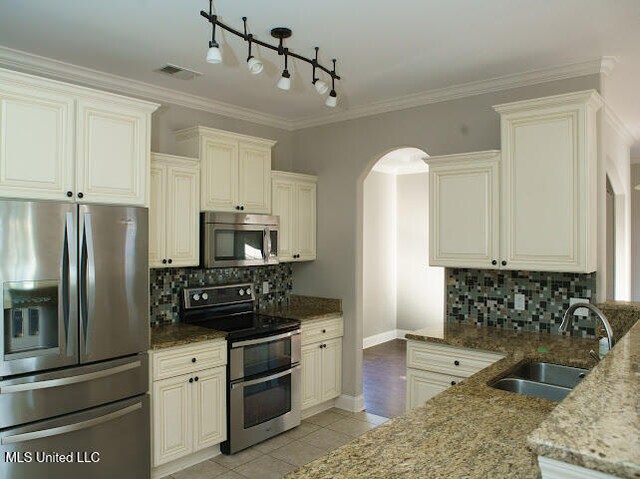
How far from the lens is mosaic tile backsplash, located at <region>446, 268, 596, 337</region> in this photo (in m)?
3.21

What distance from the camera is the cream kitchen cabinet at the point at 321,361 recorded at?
13.3 feet

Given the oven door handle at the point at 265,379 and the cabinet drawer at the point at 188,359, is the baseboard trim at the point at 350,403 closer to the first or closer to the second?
the oven door handle at the point at 265,379

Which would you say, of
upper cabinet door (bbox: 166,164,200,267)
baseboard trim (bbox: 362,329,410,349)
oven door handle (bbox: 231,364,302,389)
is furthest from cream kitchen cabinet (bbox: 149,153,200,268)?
baseboard trim (bbox: 362,329,410,349)

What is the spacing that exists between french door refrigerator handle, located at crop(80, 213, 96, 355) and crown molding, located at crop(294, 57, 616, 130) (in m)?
2.55

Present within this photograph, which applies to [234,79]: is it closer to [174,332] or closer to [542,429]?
[174,332]

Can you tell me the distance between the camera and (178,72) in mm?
3357

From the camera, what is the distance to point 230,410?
134 inches

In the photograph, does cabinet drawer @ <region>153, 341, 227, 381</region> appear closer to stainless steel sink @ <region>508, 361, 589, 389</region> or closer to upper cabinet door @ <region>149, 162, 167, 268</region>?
upper cabinet door @ <region>149, 162, 167, 268</region>

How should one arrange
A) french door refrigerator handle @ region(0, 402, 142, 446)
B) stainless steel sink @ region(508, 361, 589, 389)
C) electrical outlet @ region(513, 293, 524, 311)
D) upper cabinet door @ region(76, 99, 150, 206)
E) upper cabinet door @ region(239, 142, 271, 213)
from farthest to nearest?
1. upper cabinet door @ region(239, 142, 271, 213)
2. electrical outlet @ region(513, 293, 524, 311)
3. upper cabinet door @ region(76, 99, 150, 206)
4. stainless steel sink @ region(508, 361, 589, 389)
5. french door refrigerator handle @ region(0, 402, 142, 446)

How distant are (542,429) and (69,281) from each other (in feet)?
7.92

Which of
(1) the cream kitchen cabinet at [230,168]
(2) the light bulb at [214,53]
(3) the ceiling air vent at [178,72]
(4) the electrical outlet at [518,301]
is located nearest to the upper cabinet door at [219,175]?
(1) the cream kitchen cabinet at [230,168]

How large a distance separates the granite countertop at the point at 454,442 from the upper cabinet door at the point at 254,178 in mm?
2412

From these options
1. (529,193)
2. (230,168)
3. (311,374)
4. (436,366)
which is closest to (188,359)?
(311,374)

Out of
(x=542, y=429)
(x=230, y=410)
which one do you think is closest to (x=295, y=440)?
(x=230, y=410)
